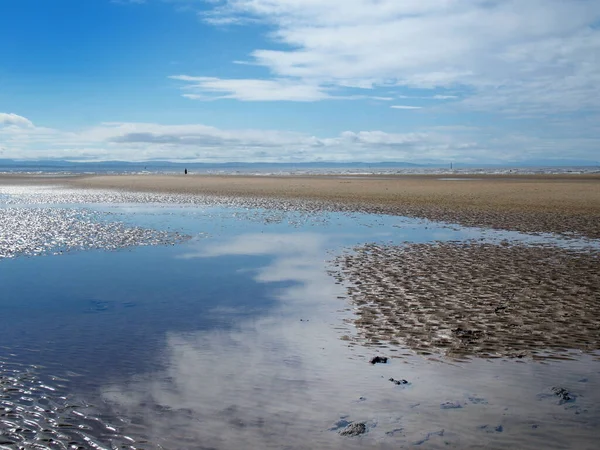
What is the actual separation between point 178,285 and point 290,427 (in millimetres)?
8370

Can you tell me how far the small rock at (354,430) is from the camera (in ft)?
20.3

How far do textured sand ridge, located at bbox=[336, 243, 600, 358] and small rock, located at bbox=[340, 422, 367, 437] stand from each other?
3076 millimetres

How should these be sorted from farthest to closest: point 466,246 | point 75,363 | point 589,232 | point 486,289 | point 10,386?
point 589,232, point 466,246, point 486,289, point 75,363, point 10,386

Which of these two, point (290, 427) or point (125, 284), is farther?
point (125, 284)

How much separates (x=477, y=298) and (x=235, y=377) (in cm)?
692

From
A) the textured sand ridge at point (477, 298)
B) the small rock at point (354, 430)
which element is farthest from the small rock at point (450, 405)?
the textured sand ridge at point (477, 298)

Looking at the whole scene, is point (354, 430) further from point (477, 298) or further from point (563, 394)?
point (477, 298)

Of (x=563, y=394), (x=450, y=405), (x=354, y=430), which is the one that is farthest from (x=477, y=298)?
(x=354, y=430)

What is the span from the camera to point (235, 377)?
7.89 meters

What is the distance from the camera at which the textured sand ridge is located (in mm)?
9602

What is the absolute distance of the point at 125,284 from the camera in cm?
1417

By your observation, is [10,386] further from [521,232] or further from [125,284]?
[521,232]

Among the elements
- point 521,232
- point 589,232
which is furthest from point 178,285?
point 589,232

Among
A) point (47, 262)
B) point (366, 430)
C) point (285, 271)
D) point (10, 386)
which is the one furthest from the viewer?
point (47, 262)
